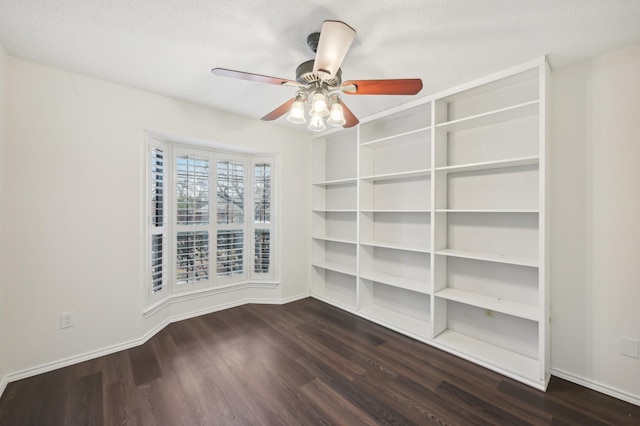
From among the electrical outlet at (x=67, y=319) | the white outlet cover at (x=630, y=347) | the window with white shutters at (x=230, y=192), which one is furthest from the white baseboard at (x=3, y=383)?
the white outlet cover at (x=630, y=347)

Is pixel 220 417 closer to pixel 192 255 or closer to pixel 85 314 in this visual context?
pixel 85 314

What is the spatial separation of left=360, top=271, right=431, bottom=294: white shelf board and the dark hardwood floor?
52 centimetres

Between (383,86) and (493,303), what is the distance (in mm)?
1997

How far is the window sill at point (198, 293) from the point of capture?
2749mm

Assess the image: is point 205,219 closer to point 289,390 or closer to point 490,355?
point 289,390

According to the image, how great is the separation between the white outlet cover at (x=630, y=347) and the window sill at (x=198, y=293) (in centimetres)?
321

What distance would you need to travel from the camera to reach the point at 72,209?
7.26 ft

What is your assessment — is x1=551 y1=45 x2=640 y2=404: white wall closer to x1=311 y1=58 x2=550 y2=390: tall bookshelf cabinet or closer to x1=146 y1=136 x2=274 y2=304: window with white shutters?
x1=311 y1=58 x2=550 y2=390: tall bookshelf cabinet

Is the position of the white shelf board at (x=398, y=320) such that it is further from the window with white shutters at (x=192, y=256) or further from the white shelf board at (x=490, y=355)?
the window with white shutters at (x=192, y=256)

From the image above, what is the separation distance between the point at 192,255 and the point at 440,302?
2834mm

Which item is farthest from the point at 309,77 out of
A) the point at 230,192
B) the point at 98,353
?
the point at 98,353

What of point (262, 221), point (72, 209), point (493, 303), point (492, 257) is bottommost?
point (493, 303)

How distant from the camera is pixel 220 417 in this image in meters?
1.67

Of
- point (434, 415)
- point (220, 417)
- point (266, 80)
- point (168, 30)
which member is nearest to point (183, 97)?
point (168, 30)
